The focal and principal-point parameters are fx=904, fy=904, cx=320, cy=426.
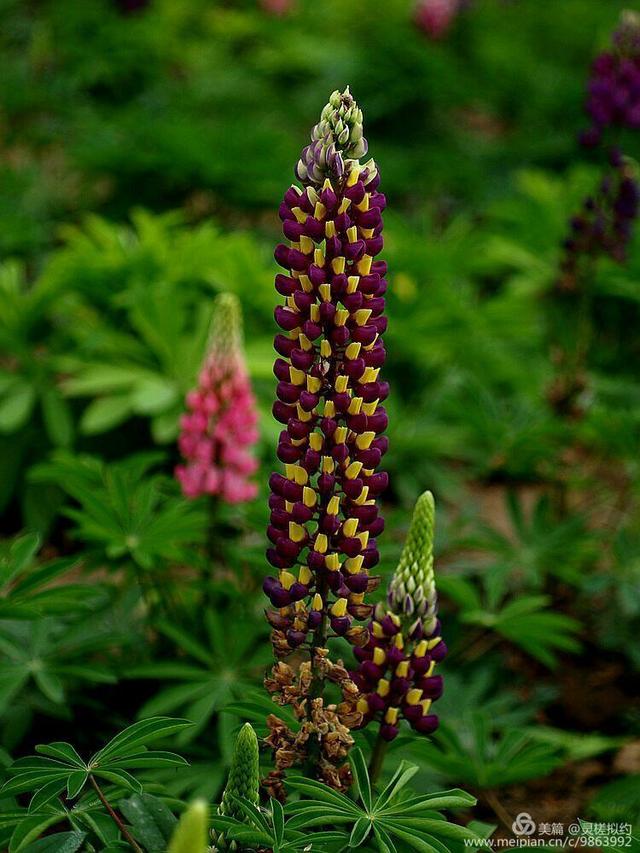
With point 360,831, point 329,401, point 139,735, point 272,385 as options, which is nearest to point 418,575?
point 329,401

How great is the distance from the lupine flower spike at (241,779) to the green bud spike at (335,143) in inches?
42.7

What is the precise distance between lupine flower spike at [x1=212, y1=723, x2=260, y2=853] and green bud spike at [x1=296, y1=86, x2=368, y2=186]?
1.09m

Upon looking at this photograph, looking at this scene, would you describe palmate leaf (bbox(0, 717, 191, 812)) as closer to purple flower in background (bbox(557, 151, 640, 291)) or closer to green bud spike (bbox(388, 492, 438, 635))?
green bud spike (bbox(388, 492, 438, 635))

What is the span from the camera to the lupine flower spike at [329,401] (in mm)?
1794

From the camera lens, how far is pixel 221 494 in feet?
10.1

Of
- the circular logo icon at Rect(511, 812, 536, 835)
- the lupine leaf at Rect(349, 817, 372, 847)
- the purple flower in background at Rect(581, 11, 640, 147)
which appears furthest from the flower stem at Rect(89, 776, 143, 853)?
the purple flower in background at Rect(581, 11, 640, 147)

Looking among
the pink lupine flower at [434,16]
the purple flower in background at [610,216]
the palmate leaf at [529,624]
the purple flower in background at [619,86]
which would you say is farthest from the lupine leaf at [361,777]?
the pink lupine flower at [434,16]

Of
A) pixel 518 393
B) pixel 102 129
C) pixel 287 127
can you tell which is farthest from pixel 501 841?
pixel 287 127

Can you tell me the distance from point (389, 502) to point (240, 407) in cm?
177

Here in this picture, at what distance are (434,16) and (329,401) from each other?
7235mm

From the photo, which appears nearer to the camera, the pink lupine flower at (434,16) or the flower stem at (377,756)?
the flower stem at (377,756)

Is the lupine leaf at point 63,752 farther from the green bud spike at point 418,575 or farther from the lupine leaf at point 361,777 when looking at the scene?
the green bud spike at point 418,575

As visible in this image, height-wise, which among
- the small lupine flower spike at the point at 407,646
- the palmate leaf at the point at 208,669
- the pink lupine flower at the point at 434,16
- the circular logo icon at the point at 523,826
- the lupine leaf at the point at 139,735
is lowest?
the circular logo icon at the point at 523,826

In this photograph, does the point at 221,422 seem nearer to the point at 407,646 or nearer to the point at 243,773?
the point at 407,646
